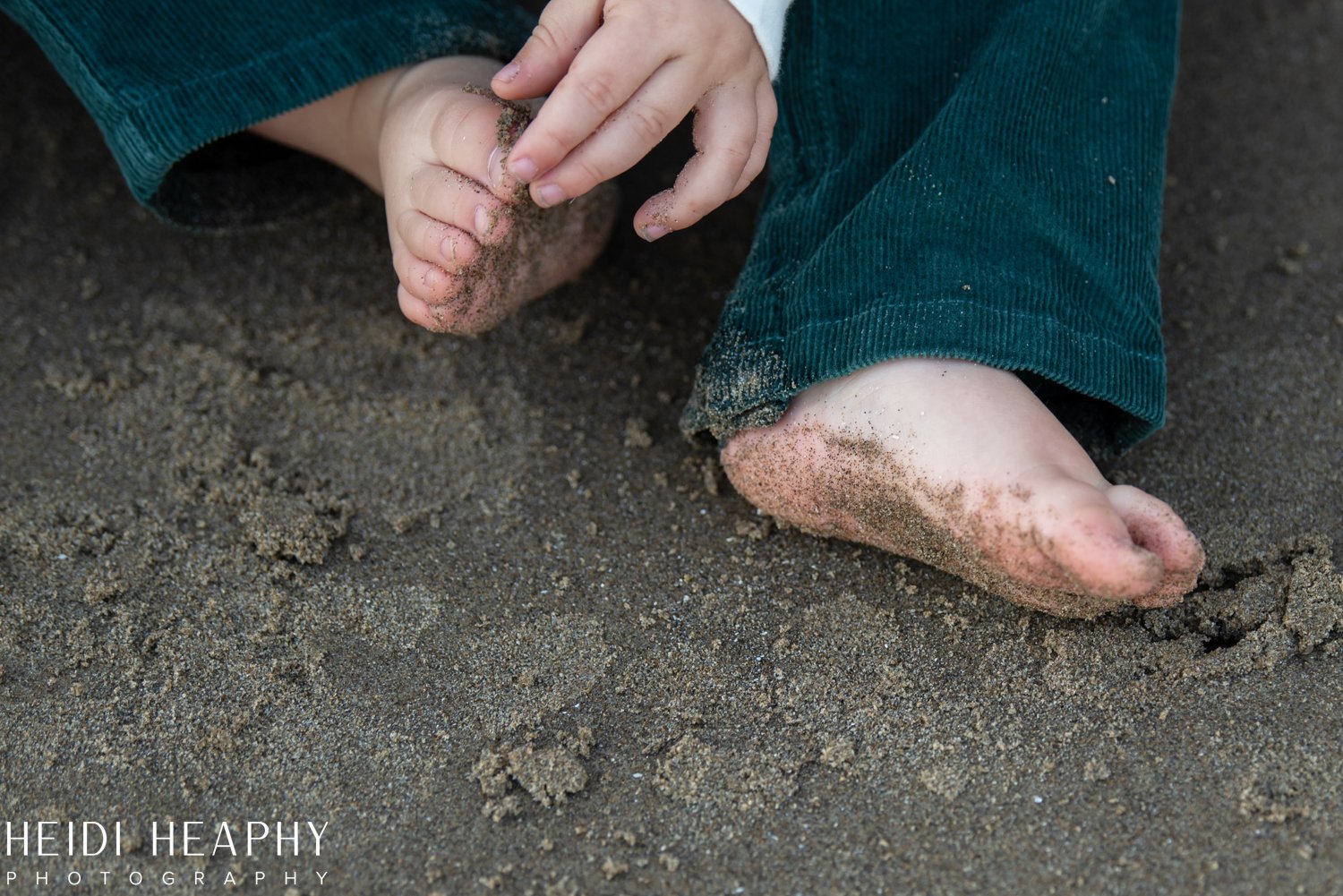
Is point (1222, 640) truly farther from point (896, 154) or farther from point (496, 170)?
point (496, 170)

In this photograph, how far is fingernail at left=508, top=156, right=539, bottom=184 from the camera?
852 millimetres

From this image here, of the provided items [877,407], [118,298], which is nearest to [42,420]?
[118,298]

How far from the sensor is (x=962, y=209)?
0.93 metres

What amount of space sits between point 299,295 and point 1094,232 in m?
0.79

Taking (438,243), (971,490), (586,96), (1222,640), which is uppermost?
(586,96)

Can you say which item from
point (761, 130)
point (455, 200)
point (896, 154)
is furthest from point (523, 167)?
point (896, 154)

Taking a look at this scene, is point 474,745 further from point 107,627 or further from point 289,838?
point 107,627

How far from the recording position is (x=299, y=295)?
1238 mm

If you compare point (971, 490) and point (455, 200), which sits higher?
point (455, 200)

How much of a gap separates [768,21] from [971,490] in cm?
40

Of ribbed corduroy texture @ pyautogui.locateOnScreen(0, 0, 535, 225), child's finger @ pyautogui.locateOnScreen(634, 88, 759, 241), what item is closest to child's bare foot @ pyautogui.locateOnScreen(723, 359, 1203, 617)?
child's finger @ pyautogui.locateOnScreen(634, 88, 759, 241)

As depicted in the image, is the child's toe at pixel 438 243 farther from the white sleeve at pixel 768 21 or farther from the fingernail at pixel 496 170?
the white sleeve at pixel 768 21

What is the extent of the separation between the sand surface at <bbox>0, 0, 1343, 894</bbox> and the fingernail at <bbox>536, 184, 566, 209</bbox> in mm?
276

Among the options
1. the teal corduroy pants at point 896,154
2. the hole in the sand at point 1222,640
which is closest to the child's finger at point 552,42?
the teal corduroy pants at point 896,154
